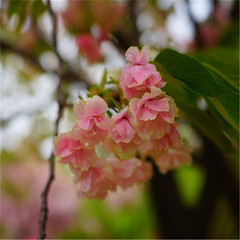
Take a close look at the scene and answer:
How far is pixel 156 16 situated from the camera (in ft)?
6.77

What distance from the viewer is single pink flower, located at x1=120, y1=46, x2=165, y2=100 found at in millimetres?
464

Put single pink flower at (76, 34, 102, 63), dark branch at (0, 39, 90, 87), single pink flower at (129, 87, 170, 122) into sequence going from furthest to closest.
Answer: dark branch at (0, 39, 90, 87), single pink flower at (76, 34, 102, 63), single pink flower at (129, 87, 170, 122)

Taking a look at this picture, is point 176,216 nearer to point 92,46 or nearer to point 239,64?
point 92,46

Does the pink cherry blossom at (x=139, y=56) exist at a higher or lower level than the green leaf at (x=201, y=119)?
higher

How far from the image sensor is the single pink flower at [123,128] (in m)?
0.49

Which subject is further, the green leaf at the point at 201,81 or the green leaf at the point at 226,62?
the green leaf at the point at 226,62

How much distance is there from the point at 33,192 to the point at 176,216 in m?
0.85

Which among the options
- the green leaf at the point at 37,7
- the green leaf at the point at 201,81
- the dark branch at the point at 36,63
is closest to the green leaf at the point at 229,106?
the green leaf at the point at 201,81

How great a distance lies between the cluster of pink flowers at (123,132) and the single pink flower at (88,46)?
935 millimetres

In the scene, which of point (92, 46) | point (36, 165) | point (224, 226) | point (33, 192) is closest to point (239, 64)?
point (92, 46)

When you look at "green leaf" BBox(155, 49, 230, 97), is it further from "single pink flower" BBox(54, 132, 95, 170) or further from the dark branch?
the dark branch

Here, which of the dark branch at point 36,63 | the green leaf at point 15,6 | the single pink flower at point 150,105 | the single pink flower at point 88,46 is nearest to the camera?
the single pink flower at point 150,105

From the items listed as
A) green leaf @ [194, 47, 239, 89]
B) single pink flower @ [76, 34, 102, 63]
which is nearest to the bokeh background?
single pink flower @ [76, 34, 102, 63]

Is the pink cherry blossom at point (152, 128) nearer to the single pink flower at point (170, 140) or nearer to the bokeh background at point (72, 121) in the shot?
the single pink flower at point (170, 140)
